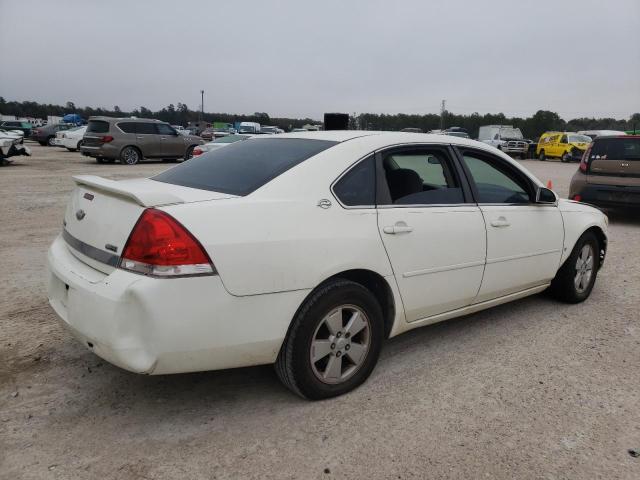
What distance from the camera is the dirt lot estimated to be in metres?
2.40

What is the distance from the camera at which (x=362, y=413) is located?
284 cm

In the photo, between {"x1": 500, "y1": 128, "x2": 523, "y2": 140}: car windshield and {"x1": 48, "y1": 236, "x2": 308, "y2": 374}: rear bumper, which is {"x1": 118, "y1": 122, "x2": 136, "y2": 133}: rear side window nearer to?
{"x1": 48, "y1": 236, "x2": 308, "y2": 374}: rear bumper

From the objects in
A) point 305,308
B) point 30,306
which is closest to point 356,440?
point 305,308

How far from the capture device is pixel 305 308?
8.94 feet

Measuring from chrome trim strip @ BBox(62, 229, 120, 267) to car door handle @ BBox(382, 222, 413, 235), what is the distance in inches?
58.4

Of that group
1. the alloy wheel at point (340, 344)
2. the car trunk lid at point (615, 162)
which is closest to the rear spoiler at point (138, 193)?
the alloy wheel at point (340, 344)

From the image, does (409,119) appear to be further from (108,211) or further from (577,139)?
(108,211)

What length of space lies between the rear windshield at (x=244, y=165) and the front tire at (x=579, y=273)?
8.62 ft

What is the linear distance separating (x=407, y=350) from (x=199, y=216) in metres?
1.92

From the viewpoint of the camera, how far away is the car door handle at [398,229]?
3.06 metres

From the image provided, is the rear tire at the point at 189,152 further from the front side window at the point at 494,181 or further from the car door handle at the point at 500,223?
the car door handle at the point at 500,223

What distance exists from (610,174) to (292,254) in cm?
841

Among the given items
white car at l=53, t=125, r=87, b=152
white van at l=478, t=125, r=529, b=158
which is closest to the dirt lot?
white car at l=53, t=125, r=87, b=152

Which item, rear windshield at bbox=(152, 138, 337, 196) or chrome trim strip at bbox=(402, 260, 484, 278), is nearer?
rear windshield at bbox=(152, 138, 337, 196)
